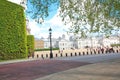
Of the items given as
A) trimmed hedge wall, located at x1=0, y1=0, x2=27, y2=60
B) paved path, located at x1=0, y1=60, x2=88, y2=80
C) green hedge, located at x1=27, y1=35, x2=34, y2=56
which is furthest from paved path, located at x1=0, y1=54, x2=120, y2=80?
green hedge, located at x1=27, y1=35, x2=34, y2=56

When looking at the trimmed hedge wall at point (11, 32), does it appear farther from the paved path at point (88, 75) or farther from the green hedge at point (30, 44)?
the paved path at point (88, 75)

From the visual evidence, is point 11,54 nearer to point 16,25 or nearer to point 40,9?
point 16,25

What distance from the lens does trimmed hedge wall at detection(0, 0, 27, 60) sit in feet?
109

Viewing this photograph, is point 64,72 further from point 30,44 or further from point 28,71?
point 30,44

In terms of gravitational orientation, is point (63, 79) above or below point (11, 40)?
below

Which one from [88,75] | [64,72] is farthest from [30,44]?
[88,75]

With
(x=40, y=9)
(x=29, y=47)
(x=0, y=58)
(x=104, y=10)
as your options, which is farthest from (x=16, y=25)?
(x=40, y=9)

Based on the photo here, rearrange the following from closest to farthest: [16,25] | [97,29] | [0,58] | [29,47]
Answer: [97,29], [0,58], [16,25], [29,47]

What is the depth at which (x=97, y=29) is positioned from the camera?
21.0 m

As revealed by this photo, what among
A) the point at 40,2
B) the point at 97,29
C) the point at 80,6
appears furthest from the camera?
the point at 97,29

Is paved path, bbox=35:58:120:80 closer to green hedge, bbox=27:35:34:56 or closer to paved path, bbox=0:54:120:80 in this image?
paved path, bbox=0:54:120:80

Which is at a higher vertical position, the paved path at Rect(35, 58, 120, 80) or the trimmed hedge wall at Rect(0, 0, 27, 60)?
the trimmed hedge wall at Rect(0, 0, 27, 60)

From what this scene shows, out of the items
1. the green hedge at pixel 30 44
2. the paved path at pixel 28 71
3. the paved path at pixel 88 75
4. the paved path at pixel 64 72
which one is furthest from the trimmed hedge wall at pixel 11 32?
the paved path at pixel 88 75

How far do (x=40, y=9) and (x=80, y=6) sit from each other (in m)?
3.61
